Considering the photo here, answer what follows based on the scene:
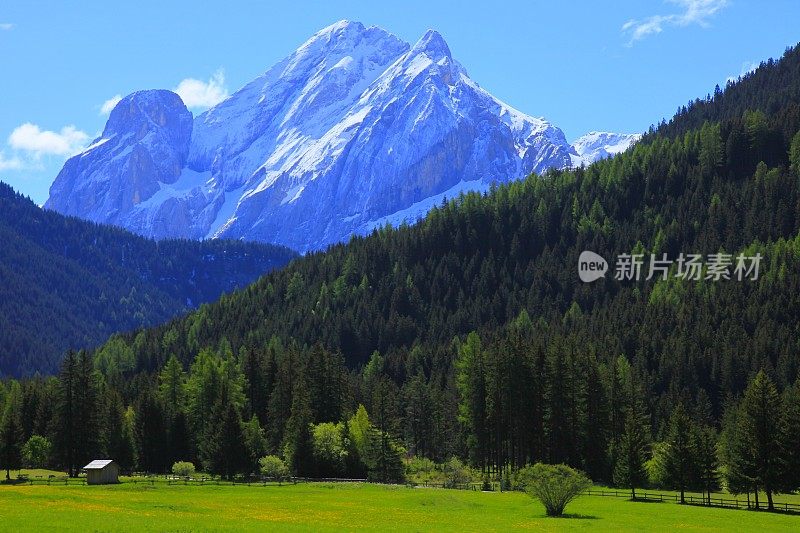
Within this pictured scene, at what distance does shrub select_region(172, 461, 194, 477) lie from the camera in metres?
129

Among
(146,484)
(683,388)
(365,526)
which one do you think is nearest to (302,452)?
(146,484)

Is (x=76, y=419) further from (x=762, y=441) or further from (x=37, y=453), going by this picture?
(x=762, y=441)

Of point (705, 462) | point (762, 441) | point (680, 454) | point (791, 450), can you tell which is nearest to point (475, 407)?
point (680, 454)

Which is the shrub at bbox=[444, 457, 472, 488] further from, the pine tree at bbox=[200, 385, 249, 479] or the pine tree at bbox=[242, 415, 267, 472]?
the pine tree at bbox=[200, 385, 249, 479]

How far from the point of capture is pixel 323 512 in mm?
84188

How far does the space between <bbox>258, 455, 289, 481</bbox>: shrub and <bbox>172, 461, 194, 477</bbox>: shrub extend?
363 inches

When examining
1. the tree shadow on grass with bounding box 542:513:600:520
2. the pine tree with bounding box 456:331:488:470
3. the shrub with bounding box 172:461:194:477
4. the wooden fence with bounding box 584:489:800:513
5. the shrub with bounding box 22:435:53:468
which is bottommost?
the tree shadow on grass with bounding box 542:513:600:520

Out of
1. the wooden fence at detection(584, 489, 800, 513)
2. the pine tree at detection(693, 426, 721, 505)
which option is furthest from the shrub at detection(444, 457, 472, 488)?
the pine tree at detection(693, 426, 721, 505)

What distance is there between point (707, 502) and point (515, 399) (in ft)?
101

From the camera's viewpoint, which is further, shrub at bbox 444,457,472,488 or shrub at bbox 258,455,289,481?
shrub at bbox 258,455,289,481

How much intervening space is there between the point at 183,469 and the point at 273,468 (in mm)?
11670

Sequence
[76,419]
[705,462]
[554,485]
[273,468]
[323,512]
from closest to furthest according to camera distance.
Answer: [323,512], [554,485], [705,462], [273,468], [76,419]

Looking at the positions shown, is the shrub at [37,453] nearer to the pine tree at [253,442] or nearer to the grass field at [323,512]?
the pine tree at [253,442]

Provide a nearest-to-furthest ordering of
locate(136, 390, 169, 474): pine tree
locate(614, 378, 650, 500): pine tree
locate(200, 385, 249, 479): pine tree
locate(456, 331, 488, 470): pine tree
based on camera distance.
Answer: locate(614, 378, 650, 500): pine tree < locate(200, 385, 249, 479): pine tree < locate(456, 331, 488, 470): pine tree < locate(136, 390, 169, 474): pine tree
